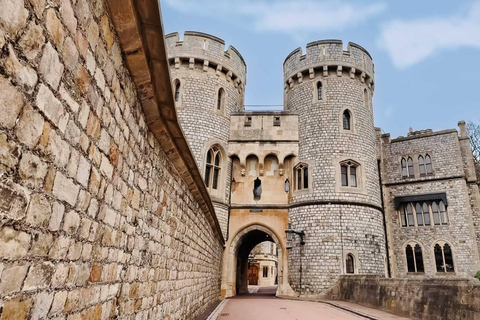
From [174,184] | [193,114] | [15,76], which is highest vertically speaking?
[193,114]

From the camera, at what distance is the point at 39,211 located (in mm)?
1461

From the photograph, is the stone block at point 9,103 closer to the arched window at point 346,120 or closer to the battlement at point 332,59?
the arched window at point 346,120

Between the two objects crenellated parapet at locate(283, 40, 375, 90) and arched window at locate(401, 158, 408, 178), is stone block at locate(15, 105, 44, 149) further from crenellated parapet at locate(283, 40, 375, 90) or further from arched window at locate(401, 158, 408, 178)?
arched window at locate(401, 158, 408, 178)

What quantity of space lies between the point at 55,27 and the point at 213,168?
13903mm

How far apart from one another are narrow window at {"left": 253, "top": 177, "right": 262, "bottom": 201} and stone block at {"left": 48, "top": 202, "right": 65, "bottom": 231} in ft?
47.6

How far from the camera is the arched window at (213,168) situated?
1518 cm

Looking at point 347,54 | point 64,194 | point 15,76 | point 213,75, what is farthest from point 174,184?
point 347,54

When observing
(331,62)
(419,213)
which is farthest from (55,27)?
(419,213)

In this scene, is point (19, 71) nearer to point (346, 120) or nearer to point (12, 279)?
point (12, 279)

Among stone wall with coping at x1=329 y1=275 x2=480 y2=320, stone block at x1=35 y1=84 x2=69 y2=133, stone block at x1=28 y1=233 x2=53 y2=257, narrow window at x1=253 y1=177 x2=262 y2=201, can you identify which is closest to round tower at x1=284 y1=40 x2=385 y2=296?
narrow window at x1=253 y1=177 x2=262 y2=201

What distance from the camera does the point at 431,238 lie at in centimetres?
1672

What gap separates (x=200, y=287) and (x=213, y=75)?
11.2 meters

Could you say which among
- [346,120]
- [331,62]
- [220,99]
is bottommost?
[346,120]

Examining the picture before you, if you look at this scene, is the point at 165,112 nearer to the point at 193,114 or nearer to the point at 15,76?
the point at 15,76
